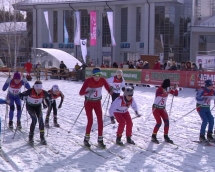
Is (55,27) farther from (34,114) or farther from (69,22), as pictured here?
(34,114)

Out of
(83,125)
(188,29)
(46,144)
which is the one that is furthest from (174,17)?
(46,144)

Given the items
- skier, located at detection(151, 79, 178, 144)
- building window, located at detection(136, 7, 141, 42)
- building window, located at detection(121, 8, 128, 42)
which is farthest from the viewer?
building window, located at detection(121, 8, 128, 42)

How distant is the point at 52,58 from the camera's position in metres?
34.1

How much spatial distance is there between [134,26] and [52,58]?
12.7 meters

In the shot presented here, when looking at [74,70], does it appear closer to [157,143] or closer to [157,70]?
[157,70]

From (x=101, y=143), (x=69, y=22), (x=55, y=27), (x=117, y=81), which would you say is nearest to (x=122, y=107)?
(x=101, y=143)

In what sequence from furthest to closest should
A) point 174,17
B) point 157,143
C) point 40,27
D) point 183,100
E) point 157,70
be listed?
1. point 40,27
2. point 174,17
3. point 157,70
4. point 183,100
5. point 157,143

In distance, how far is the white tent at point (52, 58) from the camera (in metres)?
33.5

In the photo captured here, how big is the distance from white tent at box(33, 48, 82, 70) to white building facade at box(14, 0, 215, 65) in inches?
369

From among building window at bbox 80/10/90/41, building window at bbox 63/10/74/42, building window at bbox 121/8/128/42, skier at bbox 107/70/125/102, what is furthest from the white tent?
skier at bbox 107/70/125/102

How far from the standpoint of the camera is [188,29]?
1671 inches

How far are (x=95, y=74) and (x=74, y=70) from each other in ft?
73.0

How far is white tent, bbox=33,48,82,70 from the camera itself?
110 feet

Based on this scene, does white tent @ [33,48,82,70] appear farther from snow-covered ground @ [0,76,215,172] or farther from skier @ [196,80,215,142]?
skier @ [196,80,215,142]
